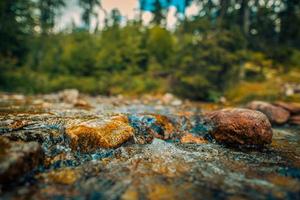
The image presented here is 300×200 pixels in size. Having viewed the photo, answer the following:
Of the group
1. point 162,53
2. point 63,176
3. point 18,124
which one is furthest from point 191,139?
point 162,53

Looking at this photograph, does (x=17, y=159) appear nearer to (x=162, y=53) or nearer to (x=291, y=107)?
(x=291, y=107)

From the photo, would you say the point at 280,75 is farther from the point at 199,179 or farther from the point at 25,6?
the point at 25,6

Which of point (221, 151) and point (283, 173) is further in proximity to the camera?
point (221, 151)

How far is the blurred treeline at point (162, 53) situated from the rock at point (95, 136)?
9.77 meters

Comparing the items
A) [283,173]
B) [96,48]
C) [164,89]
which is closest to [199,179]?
[283,173]

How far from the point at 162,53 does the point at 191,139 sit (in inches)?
639

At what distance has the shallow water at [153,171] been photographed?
2645mm

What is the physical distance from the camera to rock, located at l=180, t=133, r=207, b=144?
5.00 meters

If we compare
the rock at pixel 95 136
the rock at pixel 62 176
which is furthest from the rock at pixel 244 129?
the rock at pixel 62 176

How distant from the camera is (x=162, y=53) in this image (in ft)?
67.7

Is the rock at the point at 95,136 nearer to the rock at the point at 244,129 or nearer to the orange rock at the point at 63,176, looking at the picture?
the orange rock at the point at 63,176

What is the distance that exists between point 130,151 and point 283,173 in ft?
7.69

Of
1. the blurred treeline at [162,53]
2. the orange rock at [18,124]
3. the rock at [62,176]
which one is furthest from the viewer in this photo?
the blurred treeline at [162,53]

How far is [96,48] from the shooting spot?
20672mm
